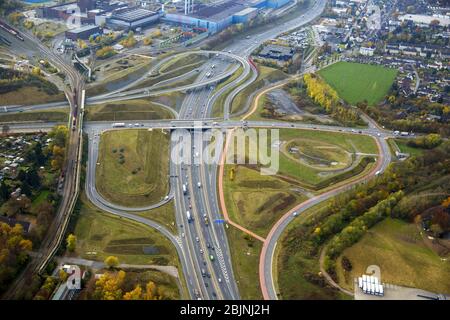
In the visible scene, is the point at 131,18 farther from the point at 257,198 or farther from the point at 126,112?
the point at 257,198

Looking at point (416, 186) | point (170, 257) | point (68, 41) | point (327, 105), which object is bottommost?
point (170, 257)

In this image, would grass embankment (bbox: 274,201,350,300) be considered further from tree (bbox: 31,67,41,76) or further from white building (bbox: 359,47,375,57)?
white building (bbox: 359,47,375,57)

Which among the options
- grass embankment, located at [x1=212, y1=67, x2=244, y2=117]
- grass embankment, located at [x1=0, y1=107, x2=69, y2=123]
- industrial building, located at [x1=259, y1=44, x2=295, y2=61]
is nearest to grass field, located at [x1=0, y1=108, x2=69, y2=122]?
grass embankment, located at [x1=0, y1=107, x2=69, y2=123]

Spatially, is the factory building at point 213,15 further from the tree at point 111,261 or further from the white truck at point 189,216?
the tree at point 111,261

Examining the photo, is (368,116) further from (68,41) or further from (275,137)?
(68,41)

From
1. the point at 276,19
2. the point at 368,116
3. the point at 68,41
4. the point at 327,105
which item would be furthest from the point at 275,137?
the point at 276,19

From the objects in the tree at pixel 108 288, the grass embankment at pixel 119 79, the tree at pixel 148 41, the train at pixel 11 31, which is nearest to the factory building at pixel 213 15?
the tree at pixel 148 41
